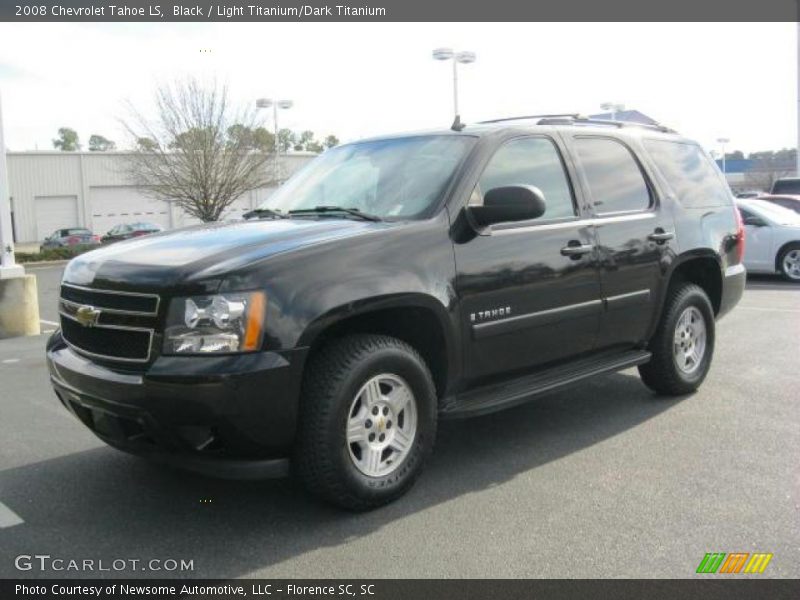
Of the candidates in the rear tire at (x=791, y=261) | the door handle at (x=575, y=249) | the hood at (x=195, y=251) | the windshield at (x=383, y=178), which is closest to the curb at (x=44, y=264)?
the rear tire at (x=791, y=261)

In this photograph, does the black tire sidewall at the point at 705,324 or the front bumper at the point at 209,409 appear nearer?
the front bumper at the point at 209,409

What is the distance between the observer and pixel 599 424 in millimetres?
5293

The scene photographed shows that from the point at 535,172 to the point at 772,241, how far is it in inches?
411

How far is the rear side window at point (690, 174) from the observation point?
19.3 feet

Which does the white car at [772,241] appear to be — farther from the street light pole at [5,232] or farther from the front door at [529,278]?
the street light pole at [5,232]

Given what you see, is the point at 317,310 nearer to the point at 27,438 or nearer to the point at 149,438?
the point at 149,438

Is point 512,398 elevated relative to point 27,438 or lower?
elevated

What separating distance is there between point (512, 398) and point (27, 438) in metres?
3.26

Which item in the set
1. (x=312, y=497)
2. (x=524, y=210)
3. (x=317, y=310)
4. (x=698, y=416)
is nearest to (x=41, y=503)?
(x=312, y=497)

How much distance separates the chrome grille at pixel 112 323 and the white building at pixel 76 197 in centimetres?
4661

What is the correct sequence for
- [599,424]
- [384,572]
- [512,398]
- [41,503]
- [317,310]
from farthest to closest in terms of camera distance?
[599,424] < [512,398] < [41,503] < [317,310] < [384,572]

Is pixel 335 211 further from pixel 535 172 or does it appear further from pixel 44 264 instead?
pixel 44 264

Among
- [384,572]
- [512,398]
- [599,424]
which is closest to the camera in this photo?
[384,572]

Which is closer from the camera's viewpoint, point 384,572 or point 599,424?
point 384,572
